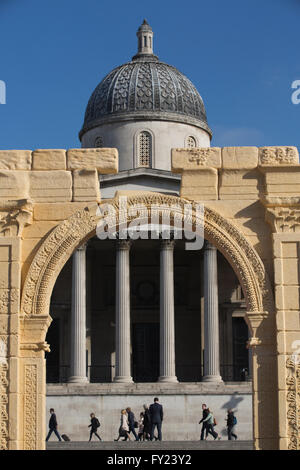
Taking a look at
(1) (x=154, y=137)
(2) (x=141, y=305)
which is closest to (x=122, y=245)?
(2) (x=141, y=305)

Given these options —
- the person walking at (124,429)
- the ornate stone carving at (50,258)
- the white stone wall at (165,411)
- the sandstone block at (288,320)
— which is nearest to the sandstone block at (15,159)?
the ornate stone carving at (50,258)

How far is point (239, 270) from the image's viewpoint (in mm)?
16078

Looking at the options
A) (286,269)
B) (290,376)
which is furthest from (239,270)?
A: (290,376)

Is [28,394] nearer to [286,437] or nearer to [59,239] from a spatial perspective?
[59,239]

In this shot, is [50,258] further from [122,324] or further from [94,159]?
[122,324]

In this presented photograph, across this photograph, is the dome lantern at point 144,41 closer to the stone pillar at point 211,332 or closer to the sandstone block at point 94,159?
the stone pillar at point 211,332

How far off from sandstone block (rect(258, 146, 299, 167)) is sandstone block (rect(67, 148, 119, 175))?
2.51 metres

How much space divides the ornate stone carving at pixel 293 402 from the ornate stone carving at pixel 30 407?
13.6ft

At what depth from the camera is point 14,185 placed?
16.4 metres

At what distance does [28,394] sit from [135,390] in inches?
938

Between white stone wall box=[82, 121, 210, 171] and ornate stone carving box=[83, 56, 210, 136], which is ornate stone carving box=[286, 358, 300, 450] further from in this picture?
ornate stone carving box=[83, 56, 210, 136]

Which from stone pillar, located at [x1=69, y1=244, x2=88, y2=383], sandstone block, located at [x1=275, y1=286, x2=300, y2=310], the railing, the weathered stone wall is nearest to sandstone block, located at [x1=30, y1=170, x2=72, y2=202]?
the weathered stone wall

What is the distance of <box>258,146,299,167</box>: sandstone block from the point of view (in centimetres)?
1628

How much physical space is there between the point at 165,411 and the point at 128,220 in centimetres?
2340
